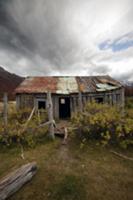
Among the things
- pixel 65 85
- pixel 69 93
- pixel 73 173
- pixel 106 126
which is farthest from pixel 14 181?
pixel 65 85

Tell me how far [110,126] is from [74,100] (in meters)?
5.93

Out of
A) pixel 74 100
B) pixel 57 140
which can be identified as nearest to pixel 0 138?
pixel 57 140

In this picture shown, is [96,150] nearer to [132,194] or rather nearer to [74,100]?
[132,194]

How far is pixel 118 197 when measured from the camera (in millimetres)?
3570

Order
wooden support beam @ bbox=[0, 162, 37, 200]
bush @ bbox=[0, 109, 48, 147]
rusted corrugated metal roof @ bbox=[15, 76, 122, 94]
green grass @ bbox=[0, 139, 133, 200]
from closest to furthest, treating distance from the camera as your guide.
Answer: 1. wooden support beam @ bbox=[0, 162, 37, 200]
2. green grass @ bbox=[0, 139, 133, 200]
3. bush @ bbox=[0, 109, 48, 147]
4. rusted corrugated metal roof @ bbox=[15, 76, 122, 94]

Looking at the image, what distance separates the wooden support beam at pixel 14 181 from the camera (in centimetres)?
342

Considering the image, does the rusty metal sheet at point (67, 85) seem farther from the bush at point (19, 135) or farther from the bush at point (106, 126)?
the bush at point (19, 135)

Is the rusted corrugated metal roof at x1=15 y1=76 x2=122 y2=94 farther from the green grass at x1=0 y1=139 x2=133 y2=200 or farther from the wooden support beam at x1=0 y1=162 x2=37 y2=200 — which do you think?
the wooden support beam at x1=0 y1=162 x2=37 y2=200

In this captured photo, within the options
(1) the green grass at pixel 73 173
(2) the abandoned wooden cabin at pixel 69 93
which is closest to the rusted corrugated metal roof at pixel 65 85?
(2) the abandoned wooden cabin at pixel 69 93

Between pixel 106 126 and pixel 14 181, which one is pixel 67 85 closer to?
pixel 106 126

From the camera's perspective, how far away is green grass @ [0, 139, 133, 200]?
12.1 feet

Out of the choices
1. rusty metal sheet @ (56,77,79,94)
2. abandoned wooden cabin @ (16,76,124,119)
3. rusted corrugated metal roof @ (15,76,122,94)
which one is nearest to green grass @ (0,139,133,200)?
abandoned wooden cabin @ (16,76,124,119)

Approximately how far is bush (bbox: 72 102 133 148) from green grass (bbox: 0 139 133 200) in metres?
0.73

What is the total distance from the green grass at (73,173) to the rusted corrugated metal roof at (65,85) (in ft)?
21.3
